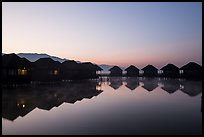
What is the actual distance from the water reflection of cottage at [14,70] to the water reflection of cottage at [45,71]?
17.7 ft

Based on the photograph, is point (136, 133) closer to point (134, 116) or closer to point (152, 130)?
point (152, 130)

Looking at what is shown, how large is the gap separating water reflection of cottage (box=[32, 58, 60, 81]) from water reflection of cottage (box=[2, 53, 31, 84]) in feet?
17.7

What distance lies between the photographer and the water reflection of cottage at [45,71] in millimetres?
43281

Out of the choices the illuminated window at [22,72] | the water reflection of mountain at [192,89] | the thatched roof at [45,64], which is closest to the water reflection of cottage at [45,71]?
the thatched roof at [45,64]

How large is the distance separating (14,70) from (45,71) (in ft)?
34.6

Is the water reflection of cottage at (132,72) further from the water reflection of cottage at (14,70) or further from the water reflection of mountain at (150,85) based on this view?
the water reflection of cottage at (14,70)

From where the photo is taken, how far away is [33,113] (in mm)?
14688

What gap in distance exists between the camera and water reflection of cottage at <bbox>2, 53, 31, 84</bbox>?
33.8 meters

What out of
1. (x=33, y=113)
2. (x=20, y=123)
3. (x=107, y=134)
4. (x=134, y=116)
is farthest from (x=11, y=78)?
(x=107, y=134)

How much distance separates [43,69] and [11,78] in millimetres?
10929

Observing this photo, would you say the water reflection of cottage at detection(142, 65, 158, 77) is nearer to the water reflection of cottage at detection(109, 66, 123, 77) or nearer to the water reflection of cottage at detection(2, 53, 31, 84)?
the water reflection of cottage at detection(109, 66, 123, 77)

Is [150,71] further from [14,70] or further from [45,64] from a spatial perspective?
[14,70]

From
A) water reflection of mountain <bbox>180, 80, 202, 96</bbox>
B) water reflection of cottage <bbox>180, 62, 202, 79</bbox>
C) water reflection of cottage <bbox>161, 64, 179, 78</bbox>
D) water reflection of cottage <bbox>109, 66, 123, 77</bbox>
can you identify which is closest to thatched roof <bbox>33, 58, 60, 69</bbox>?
water reflection of mountain <bbox>180, 80, 202, 96</bbox>

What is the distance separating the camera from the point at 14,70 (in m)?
35.1
